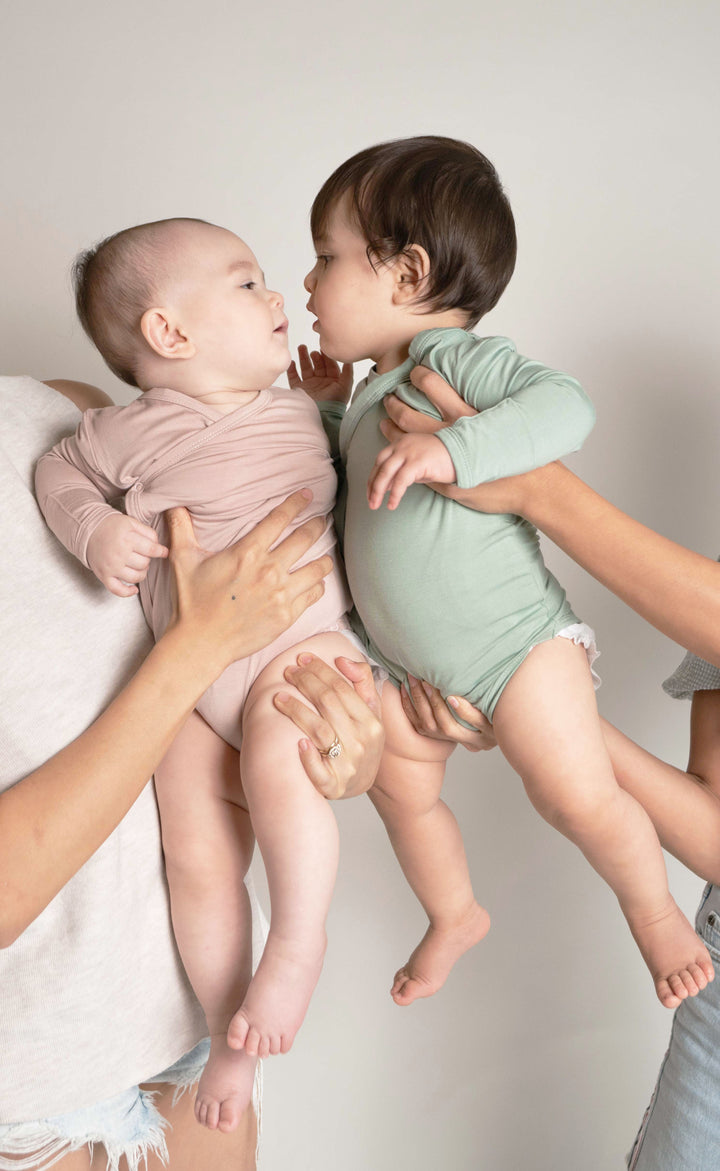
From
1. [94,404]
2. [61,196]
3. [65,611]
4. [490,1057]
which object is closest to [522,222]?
[61,196]

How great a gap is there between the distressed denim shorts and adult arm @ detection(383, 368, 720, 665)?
0.85 meters

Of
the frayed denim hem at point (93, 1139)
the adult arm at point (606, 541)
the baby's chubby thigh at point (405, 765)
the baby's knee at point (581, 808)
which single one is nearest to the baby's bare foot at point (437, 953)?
the baby's chubby thigh at point (405, 765)

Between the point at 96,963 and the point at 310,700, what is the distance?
389 mm

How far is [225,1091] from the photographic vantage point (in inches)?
48.6

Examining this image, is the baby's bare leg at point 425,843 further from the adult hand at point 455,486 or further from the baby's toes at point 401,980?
the adult hand at point 455,486

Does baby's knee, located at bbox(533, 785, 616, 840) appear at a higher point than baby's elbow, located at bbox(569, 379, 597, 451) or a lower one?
lower

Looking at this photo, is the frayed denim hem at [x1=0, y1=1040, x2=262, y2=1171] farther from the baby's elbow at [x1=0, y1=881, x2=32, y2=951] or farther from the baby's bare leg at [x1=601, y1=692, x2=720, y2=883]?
the baby's bare leg at [x1=601, y1=692, x2=720, y2=883]

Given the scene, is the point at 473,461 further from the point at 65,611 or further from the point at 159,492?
the point at 65,611

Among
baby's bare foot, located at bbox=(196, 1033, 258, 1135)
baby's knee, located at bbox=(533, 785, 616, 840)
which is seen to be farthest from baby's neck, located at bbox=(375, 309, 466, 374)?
baby's bare foot, located at bbox=(196, 1033, 258, 1135)

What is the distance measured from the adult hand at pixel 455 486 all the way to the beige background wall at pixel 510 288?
1023 millimetres

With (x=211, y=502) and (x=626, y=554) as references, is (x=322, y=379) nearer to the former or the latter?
(x=211, y=502)

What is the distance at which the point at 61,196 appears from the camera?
2.11 m

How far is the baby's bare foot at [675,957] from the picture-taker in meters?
1.38

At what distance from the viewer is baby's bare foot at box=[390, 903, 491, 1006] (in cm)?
158
